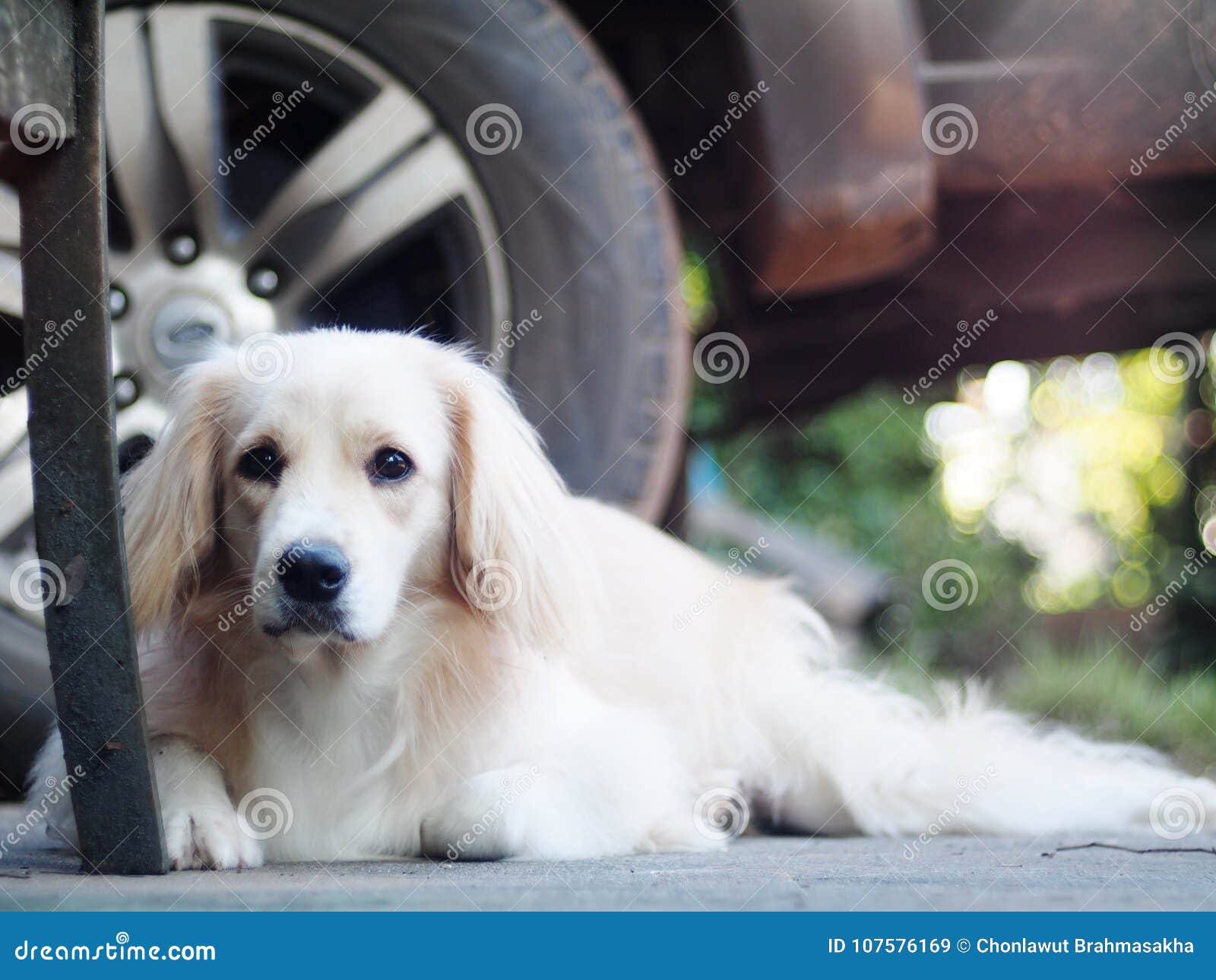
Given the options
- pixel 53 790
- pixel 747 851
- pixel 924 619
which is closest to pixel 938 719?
pixel 747 851

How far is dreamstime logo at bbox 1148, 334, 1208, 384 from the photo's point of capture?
17.1ft

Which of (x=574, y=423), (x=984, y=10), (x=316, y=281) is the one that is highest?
(x=984, y=10)

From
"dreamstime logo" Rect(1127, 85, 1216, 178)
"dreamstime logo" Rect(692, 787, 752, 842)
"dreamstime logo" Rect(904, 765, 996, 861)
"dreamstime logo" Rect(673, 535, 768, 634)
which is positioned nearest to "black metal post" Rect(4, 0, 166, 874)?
"dreamstime logo" Rect(692, 787, 752, 842)

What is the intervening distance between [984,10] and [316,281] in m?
2.16

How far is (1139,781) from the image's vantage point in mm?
2896

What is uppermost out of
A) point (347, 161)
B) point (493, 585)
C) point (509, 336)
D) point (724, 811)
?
point (347, 161)

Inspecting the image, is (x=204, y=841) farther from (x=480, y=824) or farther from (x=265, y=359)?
(x=265, y=359)

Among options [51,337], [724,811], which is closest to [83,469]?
[51,337]

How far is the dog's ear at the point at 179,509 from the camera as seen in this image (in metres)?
2.33

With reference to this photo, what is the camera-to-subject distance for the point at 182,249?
2.88m

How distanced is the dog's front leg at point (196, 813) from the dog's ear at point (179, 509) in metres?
0.27

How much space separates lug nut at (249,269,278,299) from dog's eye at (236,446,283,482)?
74 cm

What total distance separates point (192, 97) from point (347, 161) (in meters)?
0.38
